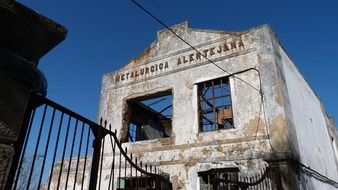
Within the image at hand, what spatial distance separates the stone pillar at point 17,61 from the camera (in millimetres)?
1405

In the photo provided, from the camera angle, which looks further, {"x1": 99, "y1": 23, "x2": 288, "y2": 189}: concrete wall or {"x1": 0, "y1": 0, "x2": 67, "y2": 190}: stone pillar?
{"x1": 99, "y1": 23, "x2": 288, "y2": 189}: concrete wall

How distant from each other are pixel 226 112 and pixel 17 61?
9481mm

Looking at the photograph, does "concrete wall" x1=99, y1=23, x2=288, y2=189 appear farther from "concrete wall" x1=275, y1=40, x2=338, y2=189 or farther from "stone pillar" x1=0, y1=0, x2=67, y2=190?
"stone pillar" x1=0, y1=0, x2=67, y2=190

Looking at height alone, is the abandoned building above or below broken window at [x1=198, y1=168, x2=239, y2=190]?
above

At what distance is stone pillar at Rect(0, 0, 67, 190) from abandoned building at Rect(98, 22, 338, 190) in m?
4.83

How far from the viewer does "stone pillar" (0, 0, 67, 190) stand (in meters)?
1.41

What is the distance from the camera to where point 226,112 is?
1040 centimetres

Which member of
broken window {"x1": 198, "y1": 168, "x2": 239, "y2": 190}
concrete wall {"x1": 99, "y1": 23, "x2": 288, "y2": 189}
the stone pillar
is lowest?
broken window {"x1": 198, "y1": 168, "x2": 239, "y2": 190}

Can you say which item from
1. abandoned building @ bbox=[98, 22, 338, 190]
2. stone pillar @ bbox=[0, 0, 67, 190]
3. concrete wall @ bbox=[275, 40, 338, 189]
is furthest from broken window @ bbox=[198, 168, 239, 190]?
stone pillar @ bbox=[0, 0, 67, 190]

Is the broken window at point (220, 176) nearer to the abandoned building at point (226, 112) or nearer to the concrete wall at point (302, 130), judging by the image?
the abandoned building at point (226, 112)

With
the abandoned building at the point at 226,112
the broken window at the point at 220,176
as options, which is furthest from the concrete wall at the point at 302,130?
the broken window at the point at 220,176

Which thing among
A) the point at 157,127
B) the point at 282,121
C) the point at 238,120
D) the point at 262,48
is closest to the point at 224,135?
the point at 238,120

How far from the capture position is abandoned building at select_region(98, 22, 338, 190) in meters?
6.93

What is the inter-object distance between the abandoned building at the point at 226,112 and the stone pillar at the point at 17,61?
4834 mm
